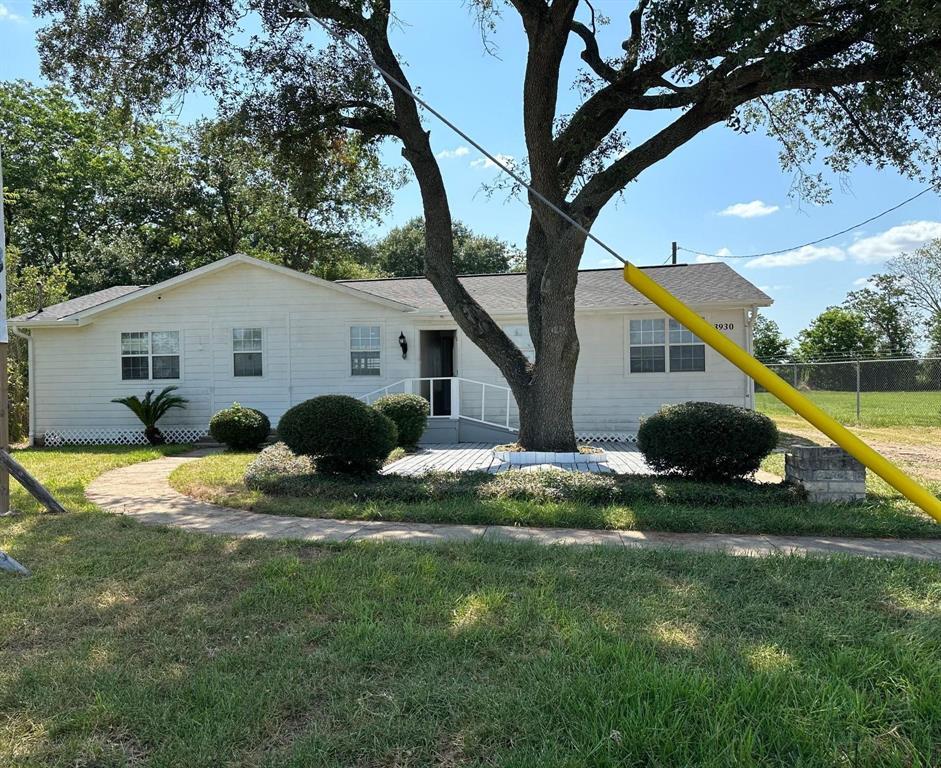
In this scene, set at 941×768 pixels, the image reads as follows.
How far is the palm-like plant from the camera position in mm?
14195

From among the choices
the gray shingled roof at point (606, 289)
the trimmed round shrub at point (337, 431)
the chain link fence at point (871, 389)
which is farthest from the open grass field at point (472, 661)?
the chain link fence at point (871, 389)

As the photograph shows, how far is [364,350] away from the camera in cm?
1440

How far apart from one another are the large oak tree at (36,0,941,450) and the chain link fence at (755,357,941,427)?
35.7 feet

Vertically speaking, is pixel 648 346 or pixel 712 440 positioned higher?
pixel 648 346

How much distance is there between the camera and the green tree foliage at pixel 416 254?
35.8 metres

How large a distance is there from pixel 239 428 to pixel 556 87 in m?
8.60

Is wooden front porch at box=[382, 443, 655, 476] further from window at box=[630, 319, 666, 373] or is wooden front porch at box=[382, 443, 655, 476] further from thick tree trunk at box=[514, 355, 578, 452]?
window at box=[630, 319, 666, 373]

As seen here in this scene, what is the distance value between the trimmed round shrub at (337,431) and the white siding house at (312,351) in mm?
5298

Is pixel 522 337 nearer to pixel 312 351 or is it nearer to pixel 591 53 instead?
pixel 312 351

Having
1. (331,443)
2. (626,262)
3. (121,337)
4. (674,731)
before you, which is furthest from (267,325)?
(674,731)

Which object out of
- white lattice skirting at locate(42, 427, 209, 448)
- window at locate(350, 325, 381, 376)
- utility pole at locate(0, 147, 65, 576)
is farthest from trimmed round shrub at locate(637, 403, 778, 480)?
white lattice skirting at locate(42, 427, 209, 448)

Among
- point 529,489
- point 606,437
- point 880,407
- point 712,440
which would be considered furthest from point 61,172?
point 880,407

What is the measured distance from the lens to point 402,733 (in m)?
2.35

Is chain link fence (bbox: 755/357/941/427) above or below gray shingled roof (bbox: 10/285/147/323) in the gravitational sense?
below
